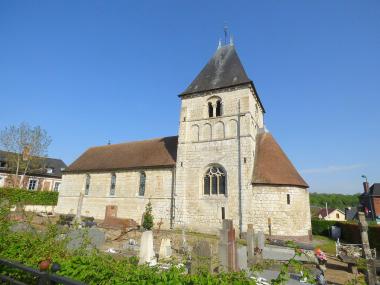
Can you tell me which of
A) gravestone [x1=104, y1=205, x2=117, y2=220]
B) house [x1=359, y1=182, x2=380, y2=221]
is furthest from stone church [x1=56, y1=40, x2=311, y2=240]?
house [x1=359, y1=182, x2=380, y2=221]

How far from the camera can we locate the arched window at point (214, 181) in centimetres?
1997

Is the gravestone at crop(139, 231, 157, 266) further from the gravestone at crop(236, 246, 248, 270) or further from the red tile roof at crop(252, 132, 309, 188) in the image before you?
the red tile roof at crop(252, 132, 309, 188)

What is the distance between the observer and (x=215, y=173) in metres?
20.5

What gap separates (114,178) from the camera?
2542 centimetres

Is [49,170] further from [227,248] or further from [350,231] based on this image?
[350,231]

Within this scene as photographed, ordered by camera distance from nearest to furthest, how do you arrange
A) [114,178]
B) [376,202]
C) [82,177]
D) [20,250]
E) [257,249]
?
[20,250] < [257,249] < [114,178] < [82,177] < [376,202]

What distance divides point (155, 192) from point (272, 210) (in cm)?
990

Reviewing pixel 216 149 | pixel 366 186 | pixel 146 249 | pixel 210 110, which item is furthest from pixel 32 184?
pixel 366 186

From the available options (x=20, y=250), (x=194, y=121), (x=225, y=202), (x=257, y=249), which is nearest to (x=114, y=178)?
(x=194, y=121)

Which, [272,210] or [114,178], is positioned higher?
[114,178]

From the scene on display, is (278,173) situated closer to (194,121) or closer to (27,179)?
(194,121)

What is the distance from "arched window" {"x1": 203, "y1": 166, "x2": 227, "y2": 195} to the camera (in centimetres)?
1997

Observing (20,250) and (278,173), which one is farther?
(278,173)

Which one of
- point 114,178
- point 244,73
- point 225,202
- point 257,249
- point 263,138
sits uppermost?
point 244,73
